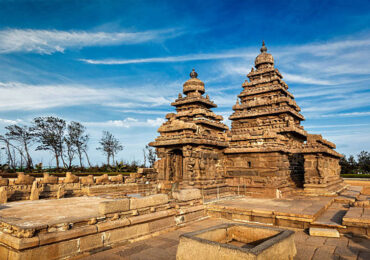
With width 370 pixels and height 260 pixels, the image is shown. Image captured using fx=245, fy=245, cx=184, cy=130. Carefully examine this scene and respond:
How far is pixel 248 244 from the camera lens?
17.1 ft

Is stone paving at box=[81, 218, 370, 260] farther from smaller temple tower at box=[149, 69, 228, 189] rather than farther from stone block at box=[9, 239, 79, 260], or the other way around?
smaller temple tower at box=[149, 69, 228, 189]

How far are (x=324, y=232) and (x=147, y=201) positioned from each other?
493 cm

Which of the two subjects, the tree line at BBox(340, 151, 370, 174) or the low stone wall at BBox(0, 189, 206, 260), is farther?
the tree line at BBox(340, 151, 370, 174)

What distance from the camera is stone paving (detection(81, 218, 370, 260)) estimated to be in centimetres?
516

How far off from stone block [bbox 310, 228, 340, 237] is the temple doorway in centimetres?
808

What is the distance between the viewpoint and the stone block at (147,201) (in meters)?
6.79

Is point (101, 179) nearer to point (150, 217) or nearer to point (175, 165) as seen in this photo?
point (175, 165)

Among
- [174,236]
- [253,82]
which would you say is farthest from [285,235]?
[253,82]

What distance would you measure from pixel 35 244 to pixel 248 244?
167 inches

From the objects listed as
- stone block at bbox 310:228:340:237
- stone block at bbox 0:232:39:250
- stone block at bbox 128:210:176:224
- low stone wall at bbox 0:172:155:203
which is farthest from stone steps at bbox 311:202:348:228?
low stone wall at bbox 0:172:155:203

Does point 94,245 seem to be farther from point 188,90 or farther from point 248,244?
point 188,90

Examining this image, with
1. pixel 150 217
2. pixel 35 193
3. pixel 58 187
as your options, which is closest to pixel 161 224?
pixel 150 217

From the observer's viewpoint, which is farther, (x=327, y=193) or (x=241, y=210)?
(x=327, y=193)

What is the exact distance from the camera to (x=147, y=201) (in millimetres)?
7203
